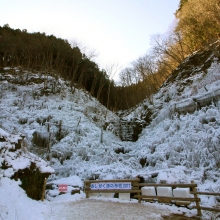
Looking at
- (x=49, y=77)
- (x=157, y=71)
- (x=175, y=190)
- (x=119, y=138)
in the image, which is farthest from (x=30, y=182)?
(x=157, y=71)

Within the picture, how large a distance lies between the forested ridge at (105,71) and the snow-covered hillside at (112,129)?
1816 millimetres

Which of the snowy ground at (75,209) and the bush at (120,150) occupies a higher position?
the bush at (120,150)

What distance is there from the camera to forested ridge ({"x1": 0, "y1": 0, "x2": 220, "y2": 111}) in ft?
61.4

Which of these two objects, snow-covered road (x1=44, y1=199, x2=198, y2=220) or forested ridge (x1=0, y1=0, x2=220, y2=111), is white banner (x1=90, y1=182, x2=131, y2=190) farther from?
forested ridge (x1=0, y1=0, x2=220, y2=111)

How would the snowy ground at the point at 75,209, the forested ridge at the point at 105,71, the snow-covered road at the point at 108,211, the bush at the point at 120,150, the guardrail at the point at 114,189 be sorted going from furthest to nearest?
the forested ridge at the point at 105,71
the bush at the point at 120,150
the guardrail at the point at 114,189
the snow-covered road at the point at 108,211
the snowy ground at the point at 75,209

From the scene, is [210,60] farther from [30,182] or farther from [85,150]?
[30,182]

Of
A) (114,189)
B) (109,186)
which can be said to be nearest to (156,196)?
(114,189)

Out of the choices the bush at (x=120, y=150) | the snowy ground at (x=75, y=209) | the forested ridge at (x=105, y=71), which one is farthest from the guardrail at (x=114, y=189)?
the forested ridge at (x=105, y=71)

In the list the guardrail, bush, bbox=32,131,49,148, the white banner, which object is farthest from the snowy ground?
bush, bbox=32,131,49,148

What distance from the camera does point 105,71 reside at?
2306 cm

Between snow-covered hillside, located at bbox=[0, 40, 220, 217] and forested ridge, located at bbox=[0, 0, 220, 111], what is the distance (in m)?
1.82

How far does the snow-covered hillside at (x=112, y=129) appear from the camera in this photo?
28.3ft

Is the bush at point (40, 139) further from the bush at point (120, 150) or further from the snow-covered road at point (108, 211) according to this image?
the snow-covered road at point (108, 211)

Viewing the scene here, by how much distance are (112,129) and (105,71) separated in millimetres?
9491
